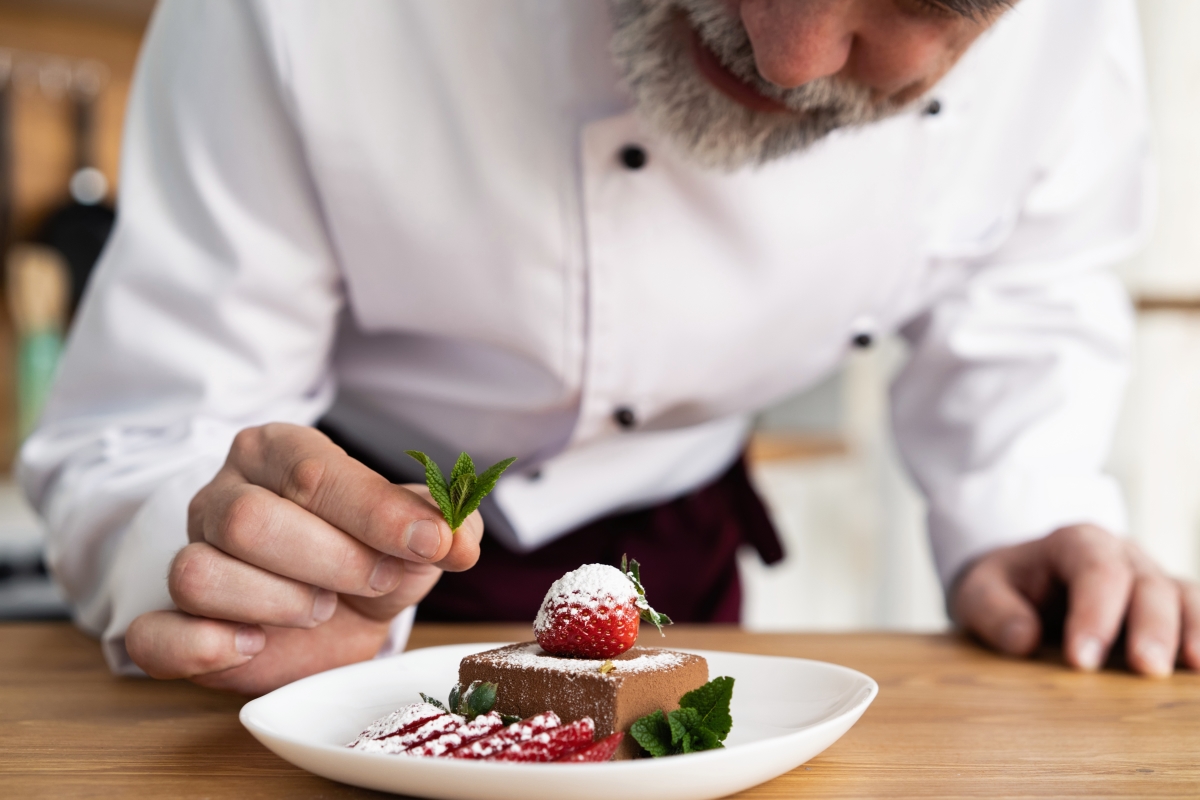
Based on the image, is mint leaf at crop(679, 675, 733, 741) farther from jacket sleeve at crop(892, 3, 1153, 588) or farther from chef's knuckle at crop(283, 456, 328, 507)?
jacket sleeve at crop(892, 3, 1153, 588)

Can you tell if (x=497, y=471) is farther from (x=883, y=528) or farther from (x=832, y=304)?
(x=883, y=528)

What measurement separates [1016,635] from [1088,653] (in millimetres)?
61

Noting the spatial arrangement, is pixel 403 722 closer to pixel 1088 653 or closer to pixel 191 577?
pixel 191 577

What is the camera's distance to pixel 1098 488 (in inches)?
44.8

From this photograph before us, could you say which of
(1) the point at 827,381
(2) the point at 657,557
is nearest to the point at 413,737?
(2) the point at 657,557

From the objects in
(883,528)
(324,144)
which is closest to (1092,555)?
(324,144)

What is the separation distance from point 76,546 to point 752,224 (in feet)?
2.07

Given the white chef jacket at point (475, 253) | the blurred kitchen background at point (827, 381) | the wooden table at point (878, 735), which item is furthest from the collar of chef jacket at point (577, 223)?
the blurred kitchen background at point (827, 381)

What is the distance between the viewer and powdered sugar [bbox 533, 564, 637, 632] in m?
0.60

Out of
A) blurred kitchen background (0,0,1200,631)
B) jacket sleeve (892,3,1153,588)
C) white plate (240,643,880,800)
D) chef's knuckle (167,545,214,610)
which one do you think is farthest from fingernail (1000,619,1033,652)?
blurred kitchen background (0,0,1200,631)

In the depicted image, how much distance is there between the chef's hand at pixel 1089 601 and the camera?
0.88 m

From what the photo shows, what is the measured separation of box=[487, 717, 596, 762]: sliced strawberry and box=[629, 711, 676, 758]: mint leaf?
32mm

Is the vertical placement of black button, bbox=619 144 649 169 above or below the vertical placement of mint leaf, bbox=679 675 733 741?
above

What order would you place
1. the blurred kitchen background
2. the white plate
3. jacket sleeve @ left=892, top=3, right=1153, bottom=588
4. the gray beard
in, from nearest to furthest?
the white plate, the gray beard, jacket sleeve @ left=892, top=3, right=1153, bottom=588, the blurred kitchen background
